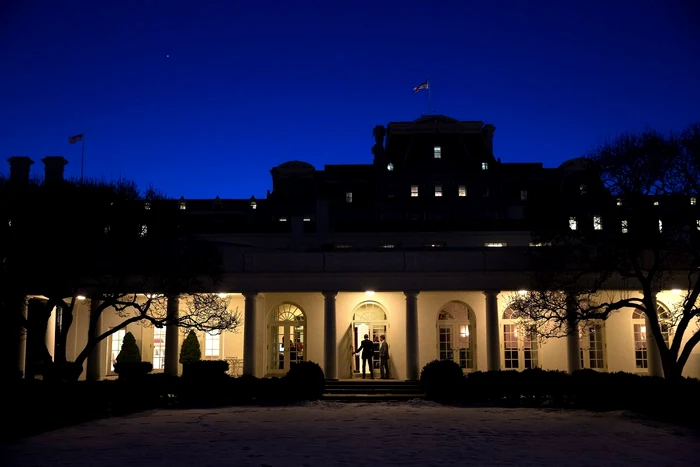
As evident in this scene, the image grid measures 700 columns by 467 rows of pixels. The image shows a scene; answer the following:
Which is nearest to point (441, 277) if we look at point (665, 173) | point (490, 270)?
point (490, 270)

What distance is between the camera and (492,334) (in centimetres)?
2898

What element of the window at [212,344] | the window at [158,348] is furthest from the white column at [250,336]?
the window at [158,348]

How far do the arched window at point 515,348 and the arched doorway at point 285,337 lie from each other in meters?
8.52

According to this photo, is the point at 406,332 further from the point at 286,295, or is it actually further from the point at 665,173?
the point at 665,173

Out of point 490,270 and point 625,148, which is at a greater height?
point 625,148

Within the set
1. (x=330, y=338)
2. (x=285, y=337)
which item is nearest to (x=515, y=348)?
(x=330, y=338)

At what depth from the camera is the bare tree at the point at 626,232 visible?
2352 centimetres

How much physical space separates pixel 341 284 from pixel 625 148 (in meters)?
11.7

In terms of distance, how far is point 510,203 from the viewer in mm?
72875

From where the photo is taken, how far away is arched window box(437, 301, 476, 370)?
31766 mm

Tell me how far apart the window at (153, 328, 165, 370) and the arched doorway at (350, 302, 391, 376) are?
8.78 m

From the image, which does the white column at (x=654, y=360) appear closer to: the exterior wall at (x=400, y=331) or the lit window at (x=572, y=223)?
the exterior wall at (x=400, y=331)

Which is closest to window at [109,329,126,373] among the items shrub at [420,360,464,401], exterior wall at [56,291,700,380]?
exterior wall at [56,291,700,380]

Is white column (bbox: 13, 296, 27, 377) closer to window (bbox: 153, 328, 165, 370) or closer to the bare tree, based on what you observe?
window (bbox: 153, 328, 165, 370)
